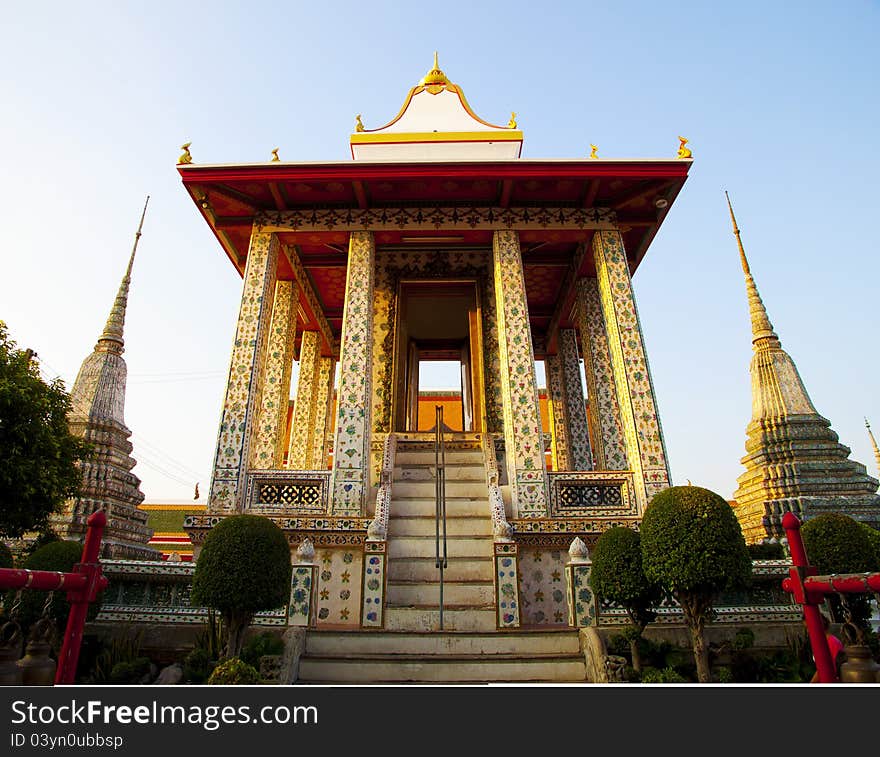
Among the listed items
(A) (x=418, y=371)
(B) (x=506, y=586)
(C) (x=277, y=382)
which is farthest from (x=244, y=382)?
(A) (x=418, y=371)

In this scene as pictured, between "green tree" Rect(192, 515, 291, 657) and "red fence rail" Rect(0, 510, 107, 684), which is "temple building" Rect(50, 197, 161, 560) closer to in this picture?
"green tree" Rect(192, 515, 291, 657)

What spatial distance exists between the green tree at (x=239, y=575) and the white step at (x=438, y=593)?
6.93 ft

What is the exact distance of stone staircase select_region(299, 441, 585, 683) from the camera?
475cm

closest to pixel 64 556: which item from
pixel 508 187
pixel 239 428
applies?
pixel 239 428

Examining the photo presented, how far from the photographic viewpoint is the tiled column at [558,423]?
450 inches

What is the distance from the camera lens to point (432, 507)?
780cm

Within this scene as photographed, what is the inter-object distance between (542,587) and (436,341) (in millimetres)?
6922

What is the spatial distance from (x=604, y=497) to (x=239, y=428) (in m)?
4.70

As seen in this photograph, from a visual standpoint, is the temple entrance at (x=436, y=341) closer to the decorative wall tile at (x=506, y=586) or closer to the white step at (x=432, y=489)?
the white step at (x=432, y=489)

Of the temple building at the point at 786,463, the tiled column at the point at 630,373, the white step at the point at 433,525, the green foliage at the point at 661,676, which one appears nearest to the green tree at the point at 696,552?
the green foliage at the point at 661,676

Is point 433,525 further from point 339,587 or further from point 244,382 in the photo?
point 244,382

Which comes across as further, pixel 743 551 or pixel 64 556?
pixel 64 556
